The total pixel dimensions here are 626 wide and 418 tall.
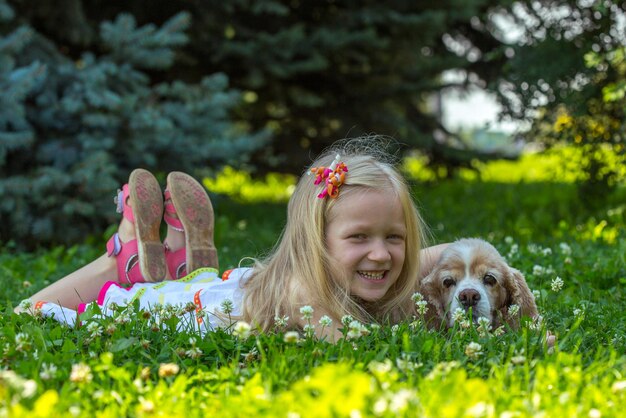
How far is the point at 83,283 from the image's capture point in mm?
4586

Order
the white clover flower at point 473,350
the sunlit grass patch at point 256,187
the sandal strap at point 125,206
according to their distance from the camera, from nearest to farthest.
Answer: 1. the white clover flower at point 473,350
2. the sandal strap at point 125,206
3. the sunlit grass patch at point 256,187

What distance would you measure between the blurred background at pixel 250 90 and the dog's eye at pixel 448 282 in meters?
2.88

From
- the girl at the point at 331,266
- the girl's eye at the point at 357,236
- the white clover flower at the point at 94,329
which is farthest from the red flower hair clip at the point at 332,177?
the white clover flower at the point at 94,329

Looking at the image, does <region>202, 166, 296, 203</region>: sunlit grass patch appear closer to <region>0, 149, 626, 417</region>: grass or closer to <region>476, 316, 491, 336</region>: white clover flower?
<region>0, 149, 626, 417</region>: grass

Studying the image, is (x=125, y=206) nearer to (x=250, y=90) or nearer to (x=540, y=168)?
(x=250, y=90)

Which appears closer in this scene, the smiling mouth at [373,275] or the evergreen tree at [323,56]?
the smiling mouth at [373,275]

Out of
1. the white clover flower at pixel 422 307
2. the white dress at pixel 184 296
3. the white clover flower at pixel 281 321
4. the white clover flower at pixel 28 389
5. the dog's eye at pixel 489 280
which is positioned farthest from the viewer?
the white dress at pixel 184 296

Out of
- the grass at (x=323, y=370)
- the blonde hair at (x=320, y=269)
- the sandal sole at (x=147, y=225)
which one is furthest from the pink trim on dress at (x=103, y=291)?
the blonde hair at (x=320, y=269)

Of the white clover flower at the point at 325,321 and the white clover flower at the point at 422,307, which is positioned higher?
the white clover flower at the point at 422,307

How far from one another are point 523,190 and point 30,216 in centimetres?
540

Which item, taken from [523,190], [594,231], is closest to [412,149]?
[523,190]

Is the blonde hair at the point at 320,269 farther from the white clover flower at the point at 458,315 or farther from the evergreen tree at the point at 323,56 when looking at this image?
the evergreen tree at the point at 323,56

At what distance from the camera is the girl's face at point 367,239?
12.3 feet

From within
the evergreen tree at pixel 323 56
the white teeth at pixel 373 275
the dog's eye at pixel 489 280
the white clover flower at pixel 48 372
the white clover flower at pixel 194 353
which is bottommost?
the white clover flower at pixel 48 372
